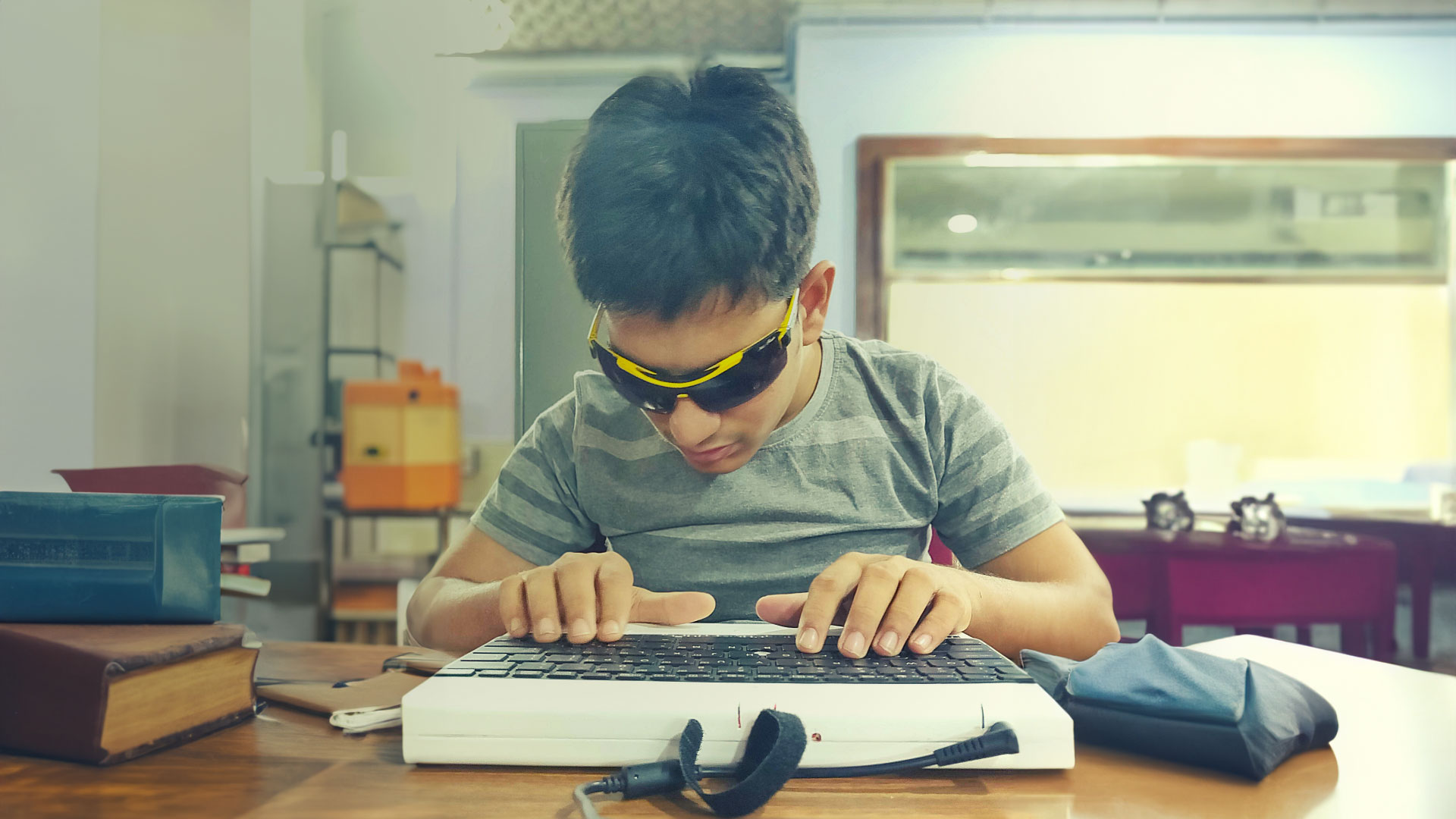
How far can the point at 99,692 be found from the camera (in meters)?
0.41

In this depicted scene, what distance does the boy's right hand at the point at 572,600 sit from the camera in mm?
524

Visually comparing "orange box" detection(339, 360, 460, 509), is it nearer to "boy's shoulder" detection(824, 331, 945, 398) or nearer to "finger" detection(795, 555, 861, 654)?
"boy's shoulder" detection(824, 331, 945, 398)

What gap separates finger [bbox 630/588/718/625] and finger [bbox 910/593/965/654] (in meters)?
0.16

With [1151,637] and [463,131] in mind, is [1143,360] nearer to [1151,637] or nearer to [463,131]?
[463,131]

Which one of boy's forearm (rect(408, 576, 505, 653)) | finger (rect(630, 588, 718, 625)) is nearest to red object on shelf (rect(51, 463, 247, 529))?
boy's forearm (rect(408, 576, 505, 653))

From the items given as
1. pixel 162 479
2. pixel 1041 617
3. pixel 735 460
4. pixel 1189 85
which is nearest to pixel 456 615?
pixel 735 460

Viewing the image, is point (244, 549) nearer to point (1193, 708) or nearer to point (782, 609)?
point (782, 609)

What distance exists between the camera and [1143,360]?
9.31ft

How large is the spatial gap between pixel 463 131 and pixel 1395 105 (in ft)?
10.1

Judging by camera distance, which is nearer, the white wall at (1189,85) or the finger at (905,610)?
the finger at (905,610)

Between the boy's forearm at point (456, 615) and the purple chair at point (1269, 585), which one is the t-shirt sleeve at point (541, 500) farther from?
the purple chair at point (1269, 585)

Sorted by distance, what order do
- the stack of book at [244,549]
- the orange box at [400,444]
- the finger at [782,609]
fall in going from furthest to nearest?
the orange box at [400,444] < the stack of book at [244,549] < the finger at [782,609]

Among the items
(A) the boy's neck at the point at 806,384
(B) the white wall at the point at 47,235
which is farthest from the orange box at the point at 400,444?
(A) the boy's neck at the point at 806,384

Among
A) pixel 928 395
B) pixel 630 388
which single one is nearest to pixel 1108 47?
pixel 928 395
